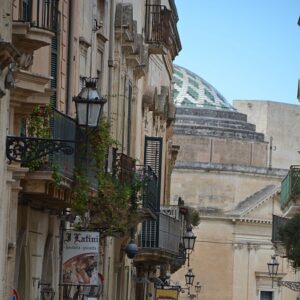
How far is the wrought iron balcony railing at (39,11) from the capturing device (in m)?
21.1

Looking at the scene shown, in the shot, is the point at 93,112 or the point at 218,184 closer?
the point at 93,112

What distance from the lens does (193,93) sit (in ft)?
311

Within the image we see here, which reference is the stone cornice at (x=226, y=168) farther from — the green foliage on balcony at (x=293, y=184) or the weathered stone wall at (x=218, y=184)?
the green foliage on balcony at (x=293, y=184)

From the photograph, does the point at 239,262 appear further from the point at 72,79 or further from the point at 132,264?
the point at 72,79

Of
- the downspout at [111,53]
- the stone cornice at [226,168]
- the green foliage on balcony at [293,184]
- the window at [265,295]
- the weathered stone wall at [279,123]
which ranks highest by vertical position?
the weathered stone wall at [279,123]

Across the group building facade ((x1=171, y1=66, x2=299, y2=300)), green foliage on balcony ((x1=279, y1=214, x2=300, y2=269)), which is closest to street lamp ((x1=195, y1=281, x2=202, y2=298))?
building facade ((x1=171, y1=66, x2=299, y2=300))

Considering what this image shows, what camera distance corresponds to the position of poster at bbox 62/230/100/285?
2447cm

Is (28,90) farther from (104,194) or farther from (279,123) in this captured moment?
(279,123)

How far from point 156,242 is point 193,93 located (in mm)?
54391

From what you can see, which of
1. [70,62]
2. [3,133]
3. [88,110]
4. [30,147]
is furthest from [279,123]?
[3,133]

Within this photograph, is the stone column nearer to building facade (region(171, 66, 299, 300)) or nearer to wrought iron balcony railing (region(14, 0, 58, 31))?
wrought iron balcony railing (region(14, 0, 58, 31))

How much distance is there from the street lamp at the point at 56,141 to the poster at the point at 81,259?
166 inches

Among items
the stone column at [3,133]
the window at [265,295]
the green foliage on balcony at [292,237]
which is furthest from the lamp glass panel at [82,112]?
the window at [265,295]

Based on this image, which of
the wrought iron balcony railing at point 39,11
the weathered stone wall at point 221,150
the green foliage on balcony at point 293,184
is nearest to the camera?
the wrought iron balcony railing at point 39,11
